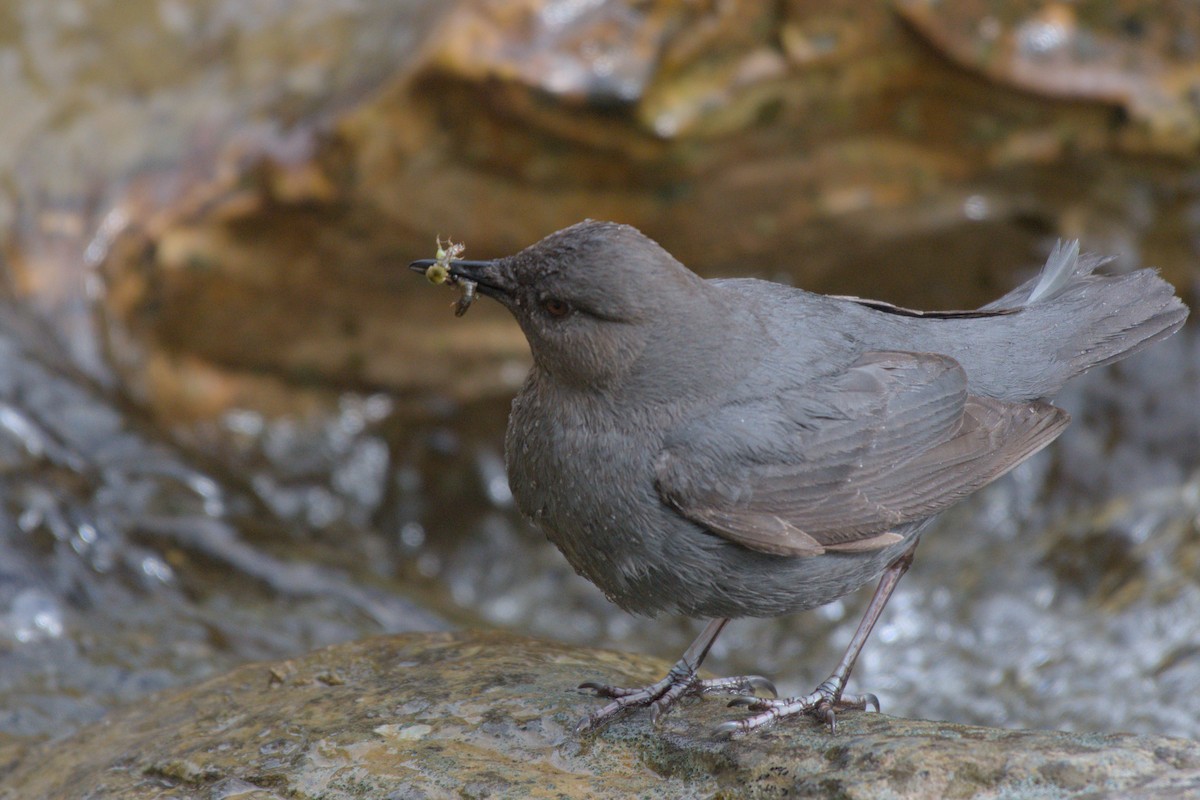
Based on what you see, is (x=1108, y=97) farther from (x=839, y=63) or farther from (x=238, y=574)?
(x=238, y=574)

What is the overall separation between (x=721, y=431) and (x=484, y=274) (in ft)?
2.52

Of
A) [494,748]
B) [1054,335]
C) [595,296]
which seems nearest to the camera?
[494,748]

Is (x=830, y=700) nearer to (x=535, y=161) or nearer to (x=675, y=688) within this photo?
(x=675, y=688)

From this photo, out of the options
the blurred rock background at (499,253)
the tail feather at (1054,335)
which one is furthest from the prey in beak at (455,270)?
the blurred rock background at (499,253)

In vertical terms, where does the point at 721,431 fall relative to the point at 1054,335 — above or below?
below

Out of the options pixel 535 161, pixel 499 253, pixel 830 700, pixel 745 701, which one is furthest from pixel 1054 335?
pixel 499 253

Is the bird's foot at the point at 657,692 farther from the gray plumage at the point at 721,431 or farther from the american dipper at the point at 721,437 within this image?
the gray plumage at the point at 721,431

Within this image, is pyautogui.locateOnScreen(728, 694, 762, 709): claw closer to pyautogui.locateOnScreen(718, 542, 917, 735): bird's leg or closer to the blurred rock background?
pyautogui.locateOnScreen(718, 542, 917, 735): bird's leg

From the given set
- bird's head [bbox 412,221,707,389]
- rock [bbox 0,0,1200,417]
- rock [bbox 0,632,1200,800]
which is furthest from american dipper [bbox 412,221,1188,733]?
rock [bbox 0,0,1200,417]

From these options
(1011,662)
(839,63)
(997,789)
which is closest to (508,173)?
(839,63)

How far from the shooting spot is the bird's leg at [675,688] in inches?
127

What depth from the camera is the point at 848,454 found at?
133 inches

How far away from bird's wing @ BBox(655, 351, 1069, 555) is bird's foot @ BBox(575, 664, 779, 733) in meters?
0.48

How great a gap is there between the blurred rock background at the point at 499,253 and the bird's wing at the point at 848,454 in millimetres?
1769
